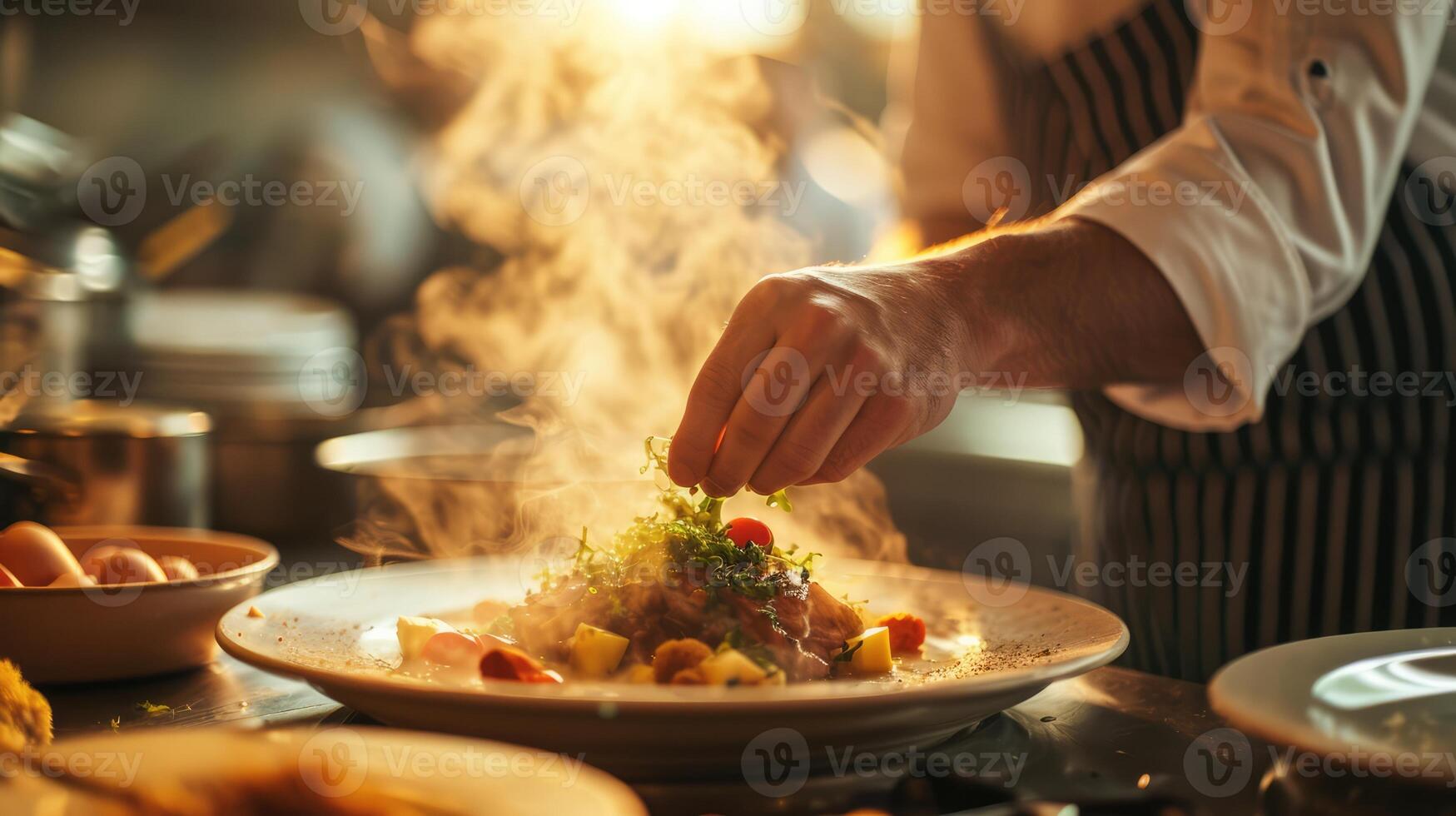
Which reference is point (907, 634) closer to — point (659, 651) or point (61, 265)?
point (659, 651)

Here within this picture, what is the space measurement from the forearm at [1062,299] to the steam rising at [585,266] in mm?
768

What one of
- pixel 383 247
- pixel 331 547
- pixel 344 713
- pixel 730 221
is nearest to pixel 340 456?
pixel 331 547

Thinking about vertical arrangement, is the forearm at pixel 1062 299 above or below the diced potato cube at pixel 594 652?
above

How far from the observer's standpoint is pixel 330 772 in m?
0.64

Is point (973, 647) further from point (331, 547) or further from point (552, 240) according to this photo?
point (552, 240)

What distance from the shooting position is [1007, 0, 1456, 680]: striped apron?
1.93m

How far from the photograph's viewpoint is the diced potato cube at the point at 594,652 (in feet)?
4.64

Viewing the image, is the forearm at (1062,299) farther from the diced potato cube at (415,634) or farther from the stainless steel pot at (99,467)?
the stainless steel pot at (99,467)

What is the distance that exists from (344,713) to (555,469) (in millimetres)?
Result: 1305

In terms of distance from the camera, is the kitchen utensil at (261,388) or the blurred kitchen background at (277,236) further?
→ the kitchen utensil at (261,388)

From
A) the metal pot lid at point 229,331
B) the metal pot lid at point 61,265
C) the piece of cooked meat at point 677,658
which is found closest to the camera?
the piece of cooked meat at point 677,658

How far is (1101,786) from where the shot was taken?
0.85 meters

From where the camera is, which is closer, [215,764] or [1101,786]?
[215,764]

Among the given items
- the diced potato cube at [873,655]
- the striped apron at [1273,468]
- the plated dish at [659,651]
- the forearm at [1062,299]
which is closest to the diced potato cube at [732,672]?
the plated dish at [659,651]
